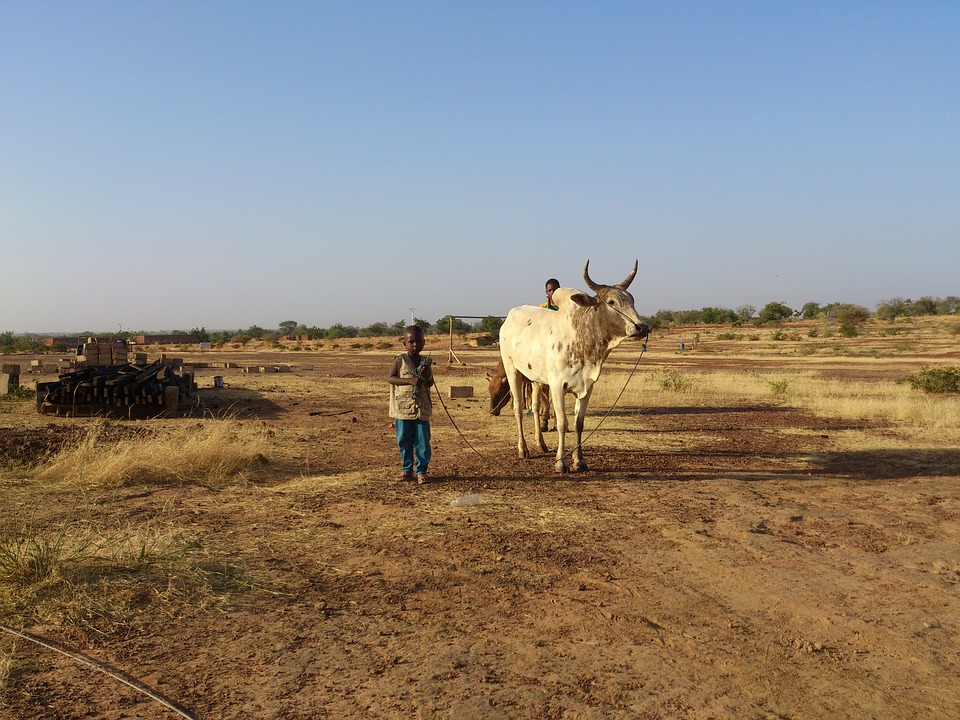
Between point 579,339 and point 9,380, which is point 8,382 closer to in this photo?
point 9,380

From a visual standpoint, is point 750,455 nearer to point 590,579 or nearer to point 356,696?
point 590,579

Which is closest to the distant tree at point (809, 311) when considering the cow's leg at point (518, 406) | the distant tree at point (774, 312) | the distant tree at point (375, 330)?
the distant tree at point (774, 312)

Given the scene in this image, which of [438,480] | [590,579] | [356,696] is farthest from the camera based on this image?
[438,480]

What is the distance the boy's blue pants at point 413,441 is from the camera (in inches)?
320

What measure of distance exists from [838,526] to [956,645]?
255 cm

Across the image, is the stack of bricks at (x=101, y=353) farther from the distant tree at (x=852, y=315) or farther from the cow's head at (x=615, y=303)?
the distant tree at (x=852, y=315)

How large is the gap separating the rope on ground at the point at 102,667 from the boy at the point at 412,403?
14.7ft

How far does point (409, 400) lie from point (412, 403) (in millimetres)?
49

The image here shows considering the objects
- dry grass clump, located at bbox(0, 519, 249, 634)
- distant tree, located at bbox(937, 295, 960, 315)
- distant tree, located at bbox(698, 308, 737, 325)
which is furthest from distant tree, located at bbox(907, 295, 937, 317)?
dry grass clump, located at bbox(0, 519, 249, 634)

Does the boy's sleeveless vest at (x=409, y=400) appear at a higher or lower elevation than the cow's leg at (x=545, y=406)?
higher

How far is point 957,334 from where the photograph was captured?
158 feet

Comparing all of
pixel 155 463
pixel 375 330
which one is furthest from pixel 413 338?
pixel 375 330

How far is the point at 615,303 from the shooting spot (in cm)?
862

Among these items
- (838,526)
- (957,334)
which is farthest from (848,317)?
(838,526)
